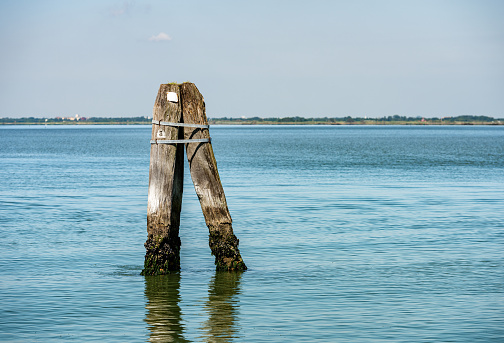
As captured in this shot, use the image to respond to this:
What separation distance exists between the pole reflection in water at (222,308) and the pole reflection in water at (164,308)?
537mm

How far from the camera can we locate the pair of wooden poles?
13812mm

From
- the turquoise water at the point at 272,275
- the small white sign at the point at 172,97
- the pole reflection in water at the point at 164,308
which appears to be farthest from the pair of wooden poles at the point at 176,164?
the turquoise water at the point at 272,275

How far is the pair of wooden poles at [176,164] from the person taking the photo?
13.8 metres

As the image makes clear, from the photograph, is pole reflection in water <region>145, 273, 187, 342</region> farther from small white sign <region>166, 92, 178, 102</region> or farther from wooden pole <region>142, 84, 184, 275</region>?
small white sign <region>166, 92, 178, 102</region>

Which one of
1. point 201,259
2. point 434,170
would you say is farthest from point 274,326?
point 434,170

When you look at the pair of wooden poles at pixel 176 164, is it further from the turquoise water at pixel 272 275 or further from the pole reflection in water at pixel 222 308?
the turquoise water at pixel 272 275

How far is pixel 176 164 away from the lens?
1395 centimetres

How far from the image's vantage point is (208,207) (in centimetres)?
1413

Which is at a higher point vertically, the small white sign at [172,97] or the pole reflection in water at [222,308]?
the small white sign at [172,97]

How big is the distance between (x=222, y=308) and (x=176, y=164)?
318 cm

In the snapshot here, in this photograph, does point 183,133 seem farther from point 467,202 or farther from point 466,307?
point 467,202

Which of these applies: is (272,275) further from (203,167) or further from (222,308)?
(203,167)

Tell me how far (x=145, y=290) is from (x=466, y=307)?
6365mm

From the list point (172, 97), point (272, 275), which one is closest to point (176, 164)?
point (172, 97)
